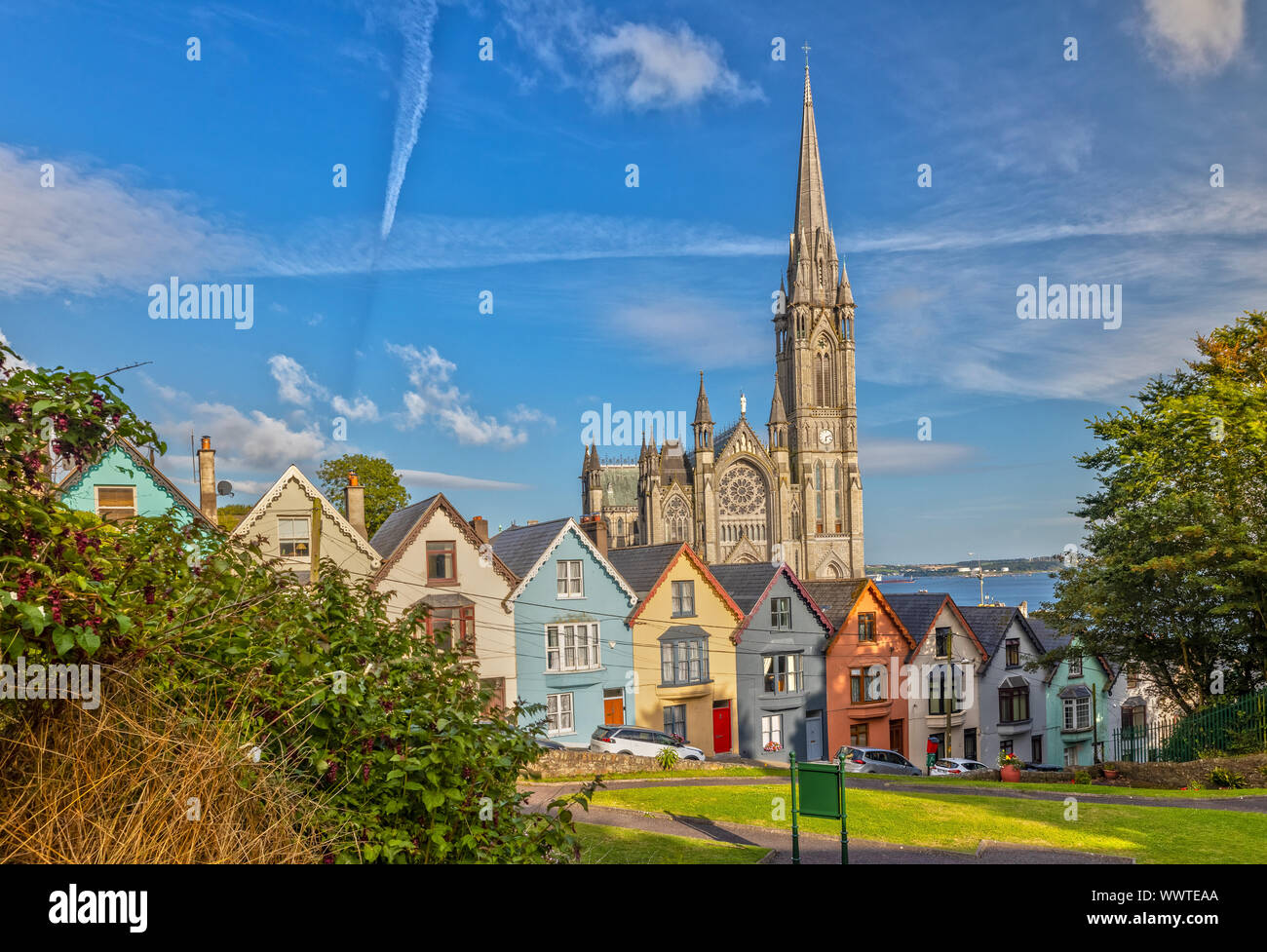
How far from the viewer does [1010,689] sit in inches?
1785

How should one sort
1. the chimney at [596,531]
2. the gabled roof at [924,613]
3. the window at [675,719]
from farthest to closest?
the gabled roof at [924,613]
the chimney at [596,531]
the window at [675,719]

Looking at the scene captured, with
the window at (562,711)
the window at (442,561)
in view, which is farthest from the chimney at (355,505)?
the window at (562,711)

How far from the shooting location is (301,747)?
5.02m

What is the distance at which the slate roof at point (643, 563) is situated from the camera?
39.9 metres

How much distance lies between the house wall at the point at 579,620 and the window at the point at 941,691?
16.0m

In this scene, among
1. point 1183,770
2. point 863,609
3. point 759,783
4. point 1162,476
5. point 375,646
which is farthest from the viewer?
point 863,609

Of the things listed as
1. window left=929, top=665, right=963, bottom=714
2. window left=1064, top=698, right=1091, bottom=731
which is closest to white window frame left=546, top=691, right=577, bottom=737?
window left=929, top=665, right=963, bottom=714

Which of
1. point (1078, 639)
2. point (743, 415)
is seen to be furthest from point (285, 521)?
point (743, 415)

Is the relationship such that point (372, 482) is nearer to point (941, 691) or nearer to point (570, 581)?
point (570, 581)

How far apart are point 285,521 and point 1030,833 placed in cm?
2481

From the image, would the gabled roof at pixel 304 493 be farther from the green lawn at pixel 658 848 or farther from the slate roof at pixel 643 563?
the green lawn at pixel 658 848

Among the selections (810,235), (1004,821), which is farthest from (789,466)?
(1004,821)

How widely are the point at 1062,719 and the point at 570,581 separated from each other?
1138 inches

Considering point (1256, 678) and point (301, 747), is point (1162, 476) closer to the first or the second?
point (1256, 678)
